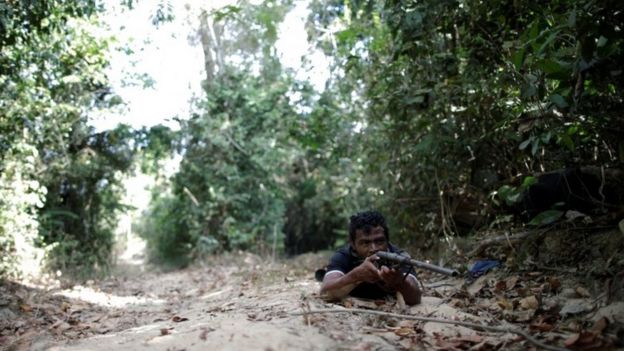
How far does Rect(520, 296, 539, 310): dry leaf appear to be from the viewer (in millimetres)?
3352

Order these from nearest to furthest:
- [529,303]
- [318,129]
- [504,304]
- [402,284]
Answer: [529,303] < [504,304] < [402,284] < [318,129]

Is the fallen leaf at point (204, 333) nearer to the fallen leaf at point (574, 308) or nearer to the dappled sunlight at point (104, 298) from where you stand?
the fallen leaf at point (574, 308)

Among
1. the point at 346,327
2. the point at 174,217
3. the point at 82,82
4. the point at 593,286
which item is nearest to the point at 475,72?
the point at 593,286

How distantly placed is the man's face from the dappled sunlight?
3684 millimetres

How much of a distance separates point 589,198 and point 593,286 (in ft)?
3.43

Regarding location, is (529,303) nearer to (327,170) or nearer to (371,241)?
(371,241)

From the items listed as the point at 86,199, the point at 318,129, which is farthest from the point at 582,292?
the point at 86,199

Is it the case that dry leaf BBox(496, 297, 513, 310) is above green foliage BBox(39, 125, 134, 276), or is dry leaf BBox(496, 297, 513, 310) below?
below

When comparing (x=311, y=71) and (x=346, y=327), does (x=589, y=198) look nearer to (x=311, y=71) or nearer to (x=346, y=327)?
(x=346, y=327)

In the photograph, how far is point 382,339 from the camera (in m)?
2.83

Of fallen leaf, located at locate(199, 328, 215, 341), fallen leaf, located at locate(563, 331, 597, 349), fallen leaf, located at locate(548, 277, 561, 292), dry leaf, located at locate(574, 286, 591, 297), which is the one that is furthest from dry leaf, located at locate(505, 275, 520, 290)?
fallen leaf, located at locate(199, 328, 215, 341)

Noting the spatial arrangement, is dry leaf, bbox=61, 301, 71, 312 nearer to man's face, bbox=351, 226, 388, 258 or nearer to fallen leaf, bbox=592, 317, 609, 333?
man's face, bbox=351, 226, 388, 258

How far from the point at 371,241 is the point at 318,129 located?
21.8ft

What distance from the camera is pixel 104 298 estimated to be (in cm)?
666
